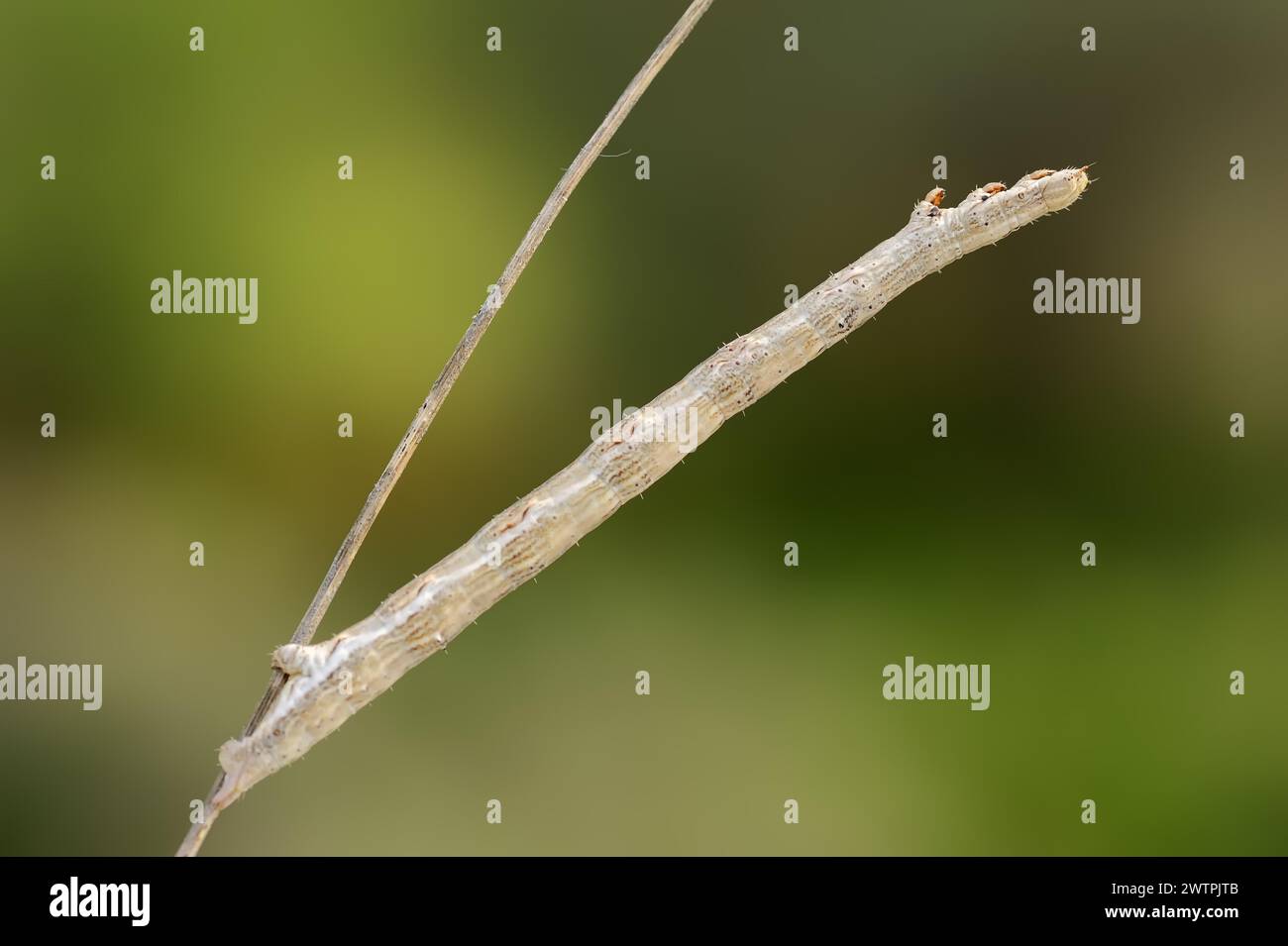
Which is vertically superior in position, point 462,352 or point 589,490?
point 462,352

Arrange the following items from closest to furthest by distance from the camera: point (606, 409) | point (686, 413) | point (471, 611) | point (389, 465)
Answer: point (389, 465)
point (471, 611)
point (686, 413)
point (606, 409)

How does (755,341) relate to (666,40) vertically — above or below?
below

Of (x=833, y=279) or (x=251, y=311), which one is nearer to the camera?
(x=833, y=279)

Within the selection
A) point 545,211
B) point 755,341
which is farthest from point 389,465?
point 755,341

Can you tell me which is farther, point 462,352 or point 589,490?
point 589,490

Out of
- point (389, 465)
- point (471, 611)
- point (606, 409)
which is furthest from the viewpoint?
point (606, 409)
